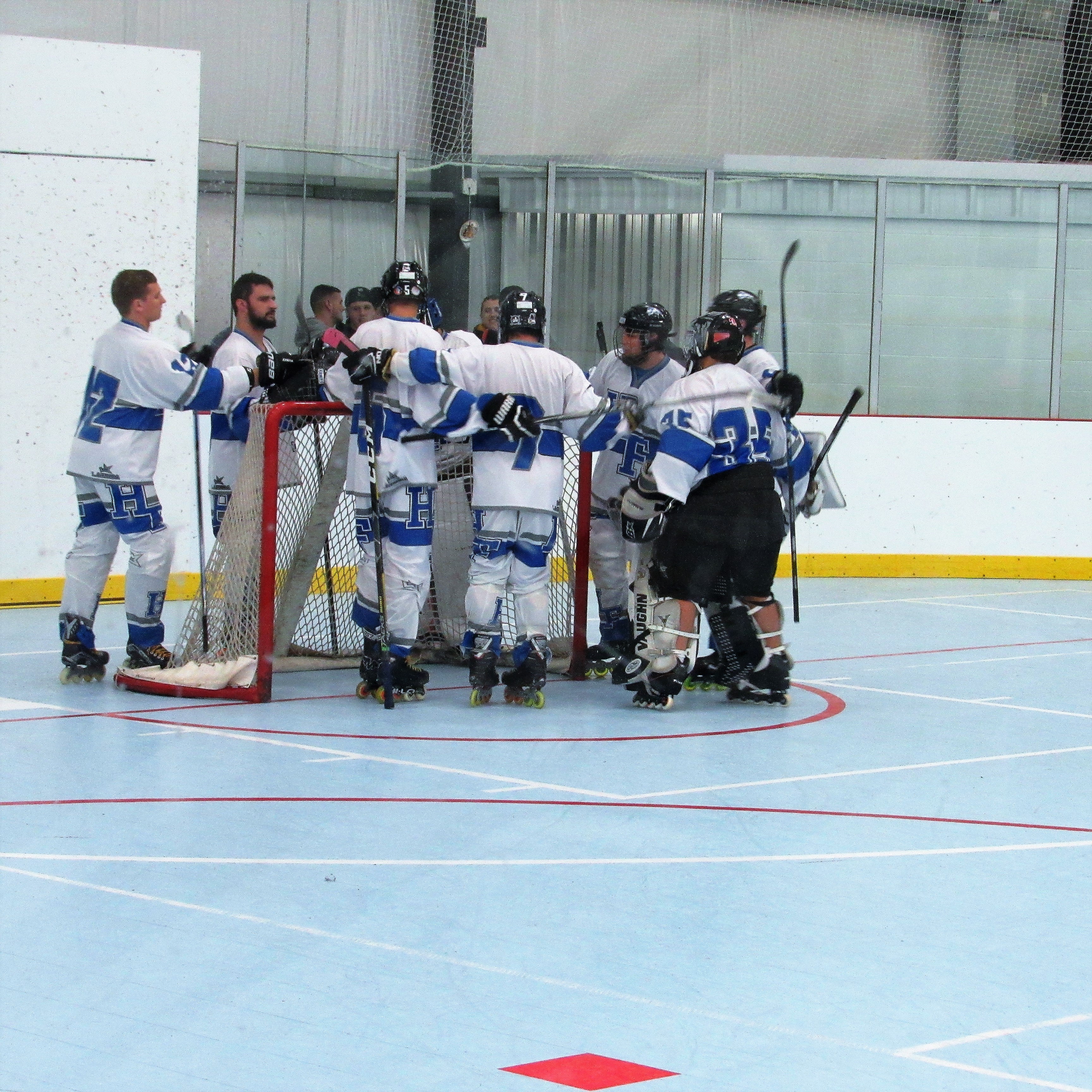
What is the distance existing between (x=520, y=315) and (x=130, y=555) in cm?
175

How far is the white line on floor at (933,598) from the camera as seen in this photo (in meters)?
8.95

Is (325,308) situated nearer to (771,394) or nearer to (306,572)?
(306,572)

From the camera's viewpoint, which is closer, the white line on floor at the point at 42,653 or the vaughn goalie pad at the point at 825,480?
the vaughn goalie pad at the point at 825,480

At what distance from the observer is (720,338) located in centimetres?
580

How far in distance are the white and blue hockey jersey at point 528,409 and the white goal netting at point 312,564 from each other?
53 centimetres

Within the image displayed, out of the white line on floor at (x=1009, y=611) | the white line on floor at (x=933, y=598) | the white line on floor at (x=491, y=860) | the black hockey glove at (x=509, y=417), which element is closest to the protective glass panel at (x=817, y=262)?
the white line on floor at (x=933, y=598)

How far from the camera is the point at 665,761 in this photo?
5051 millimetres

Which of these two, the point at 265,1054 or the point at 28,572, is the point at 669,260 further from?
the point at 265,1054

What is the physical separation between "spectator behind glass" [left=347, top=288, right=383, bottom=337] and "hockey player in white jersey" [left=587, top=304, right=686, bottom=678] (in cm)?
124

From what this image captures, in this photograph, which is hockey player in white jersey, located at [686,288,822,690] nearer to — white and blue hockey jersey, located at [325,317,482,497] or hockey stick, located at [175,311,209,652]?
white and blue hockey jersey, located at [325,317,482,497]

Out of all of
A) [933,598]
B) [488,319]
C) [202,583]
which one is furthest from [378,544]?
[933,598]

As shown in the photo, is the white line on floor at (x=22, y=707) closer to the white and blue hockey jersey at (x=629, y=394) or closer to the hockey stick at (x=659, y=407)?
the hockey stick at (x=659, y=407)

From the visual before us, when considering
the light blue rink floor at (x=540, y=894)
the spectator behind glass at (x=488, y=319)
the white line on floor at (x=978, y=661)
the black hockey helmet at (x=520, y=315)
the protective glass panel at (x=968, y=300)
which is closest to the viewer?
the light blue rink floor at (x=540, y=894)

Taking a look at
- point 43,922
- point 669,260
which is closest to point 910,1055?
point 43,922
